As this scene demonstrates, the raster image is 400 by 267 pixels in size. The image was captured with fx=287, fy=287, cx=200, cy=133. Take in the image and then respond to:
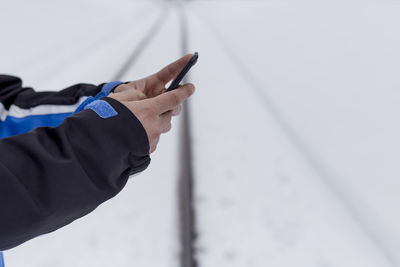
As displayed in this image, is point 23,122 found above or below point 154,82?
above

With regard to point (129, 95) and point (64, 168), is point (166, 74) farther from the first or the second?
point (64, 168)

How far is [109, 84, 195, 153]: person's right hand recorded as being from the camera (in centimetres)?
47

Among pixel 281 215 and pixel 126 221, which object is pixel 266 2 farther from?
pixel 126 221

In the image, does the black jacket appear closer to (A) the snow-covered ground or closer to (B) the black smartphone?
(B) the black smartphone

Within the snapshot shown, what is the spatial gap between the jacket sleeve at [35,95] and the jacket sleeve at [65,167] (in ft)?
0.98

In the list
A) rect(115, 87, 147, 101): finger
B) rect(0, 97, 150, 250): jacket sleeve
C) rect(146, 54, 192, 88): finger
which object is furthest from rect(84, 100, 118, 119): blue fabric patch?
rect(146, 54, 192, 88): finger

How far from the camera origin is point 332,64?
39.1 inches

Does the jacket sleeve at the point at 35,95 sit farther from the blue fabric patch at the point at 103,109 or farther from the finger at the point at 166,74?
the blue fabric patch at the point at 103,109

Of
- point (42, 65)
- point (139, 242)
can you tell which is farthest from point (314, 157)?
point (42, 65)

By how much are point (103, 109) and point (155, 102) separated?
0.29 feet

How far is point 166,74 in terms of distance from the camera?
651mm

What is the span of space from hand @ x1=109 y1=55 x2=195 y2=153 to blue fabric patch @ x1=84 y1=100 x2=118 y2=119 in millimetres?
27

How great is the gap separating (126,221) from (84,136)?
16.9 inches

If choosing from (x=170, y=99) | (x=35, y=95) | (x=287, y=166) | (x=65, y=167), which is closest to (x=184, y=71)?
(x=170, y=99)
